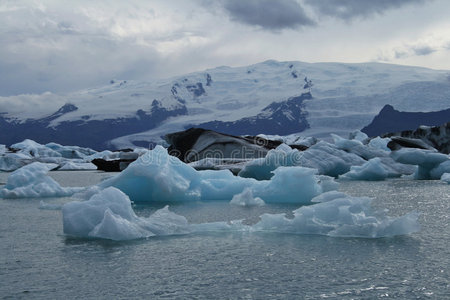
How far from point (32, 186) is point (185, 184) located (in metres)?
3.77

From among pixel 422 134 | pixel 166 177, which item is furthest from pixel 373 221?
pixel 422 134

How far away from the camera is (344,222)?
638 cm

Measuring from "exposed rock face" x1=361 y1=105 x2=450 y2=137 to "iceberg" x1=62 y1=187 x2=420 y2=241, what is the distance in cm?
6619

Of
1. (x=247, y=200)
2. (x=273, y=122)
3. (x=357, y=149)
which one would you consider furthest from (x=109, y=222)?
(x=273, y=122)

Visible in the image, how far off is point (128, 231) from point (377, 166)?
13855mm

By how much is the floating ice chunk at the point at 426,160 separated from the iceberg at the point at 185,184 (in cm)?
807

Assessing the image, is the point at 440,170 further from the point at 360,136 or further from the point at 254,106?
the point at 254,106

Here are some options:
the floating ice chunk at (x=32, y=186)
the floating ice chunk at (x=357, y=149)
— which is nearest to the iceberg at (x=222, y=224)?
the floating ice chunk at (x=32, y=186)

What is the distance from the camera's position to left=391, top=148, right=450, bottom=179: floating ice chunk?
17984 millimetres

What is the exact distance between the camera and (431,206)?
9.53m

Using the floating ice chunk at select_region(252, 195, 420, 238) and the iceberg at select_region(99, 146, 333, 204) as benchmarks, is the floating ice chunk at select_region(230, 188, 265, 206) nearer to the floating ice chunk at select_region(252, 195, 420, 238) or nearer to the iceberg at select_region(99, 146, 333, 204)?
the iceberg at select_region(99, 146, 333, 204)

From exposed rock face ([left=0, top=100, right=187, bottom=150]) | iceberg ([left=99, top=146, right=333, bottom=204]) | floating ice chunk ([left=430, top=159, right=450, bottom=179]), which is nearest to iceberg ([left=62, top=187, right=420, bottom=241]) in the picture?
iceberg ([left=99, top=146, right=333, bottom=204])

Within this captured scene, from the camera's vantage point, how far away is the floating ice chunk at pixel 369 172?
18.2 meters

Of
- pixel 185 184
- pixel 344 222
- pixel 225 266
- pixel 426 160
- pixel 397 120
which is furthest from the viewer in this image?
pixel 397 120
